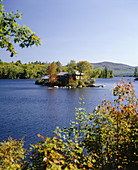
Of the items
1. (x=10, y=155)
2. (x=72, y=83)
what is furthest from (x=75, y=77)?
(x=10, y=155)

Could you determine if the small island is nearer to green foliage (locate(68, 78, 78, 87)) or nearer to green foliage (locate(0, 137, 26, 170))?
green foliage (locate(68, 78, 78, 87))

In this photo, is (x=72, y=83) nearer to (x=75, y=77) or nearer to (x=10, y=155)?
(x=75, y=77)

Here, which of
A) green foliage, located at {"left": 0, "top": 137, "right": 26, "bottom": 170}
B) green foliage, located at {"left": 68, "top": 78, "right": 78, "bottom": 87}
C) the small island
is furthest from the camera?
the small island

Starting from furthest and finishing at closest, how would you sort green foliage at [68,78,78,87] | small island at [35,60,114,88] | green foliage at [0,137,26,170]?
small island at [35,60,114,88], green foliage at [68,78,78,87], green foliage at [0,137,26,170]

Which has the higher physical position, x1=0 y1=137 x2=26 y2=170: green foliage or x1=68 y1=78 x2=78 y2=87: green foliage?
x1=68 y1=78 x2=78 y2=87: green foliage

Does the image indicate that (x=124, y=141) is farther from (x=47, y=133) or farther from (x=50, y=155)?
(x=47, y=133)

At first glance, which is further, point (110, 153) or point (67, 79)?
point (67, 79)

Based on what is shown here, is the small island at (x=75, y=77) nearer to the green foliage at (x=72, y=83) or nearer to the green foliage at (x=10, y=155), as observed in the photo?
the green foliage at (x=72, y=83)

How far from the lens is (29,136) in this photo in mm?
14930

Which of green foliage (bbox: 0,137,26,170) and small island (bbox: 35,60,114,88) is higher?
small island (bbox: 35,60,114,88)

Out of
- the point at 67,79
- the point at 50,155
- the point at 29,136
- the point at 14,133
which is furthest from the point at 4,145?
the point at 67,79

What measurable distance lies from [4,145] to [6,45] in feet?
11.5

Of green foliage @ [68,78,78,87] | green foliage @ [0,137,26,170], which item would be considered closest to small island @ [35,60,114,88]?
green foliage @ [68,78,78,87]

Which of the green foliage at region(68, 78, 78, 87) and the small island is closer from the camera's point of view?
the green foliage at region(68, 78, 78, 87)
